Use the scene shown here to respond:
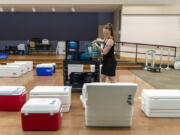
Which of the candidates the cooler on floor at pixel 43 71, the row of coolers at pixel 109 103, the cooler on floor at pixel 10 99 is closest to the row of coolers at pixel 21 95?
the cooler on floor at pixel 10 99

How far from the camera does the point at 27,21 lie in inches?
497

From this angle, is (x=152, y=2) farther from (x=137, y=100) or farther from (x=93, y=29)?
(x=137, y=100)

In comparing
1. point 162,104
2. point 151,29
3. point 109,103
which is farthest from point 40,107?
point 151,29

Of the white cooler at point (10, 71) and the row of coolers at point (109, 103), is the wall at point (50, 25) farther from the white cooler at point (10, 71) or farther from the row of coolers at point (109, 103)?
the row of coolers at point (109, 103)

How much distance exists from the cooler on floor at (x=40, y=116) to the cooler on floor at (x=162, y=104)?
1410mm

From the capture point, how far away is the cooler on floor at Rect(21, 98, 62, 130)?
2.57 m

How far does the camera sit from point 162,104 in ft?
9.95

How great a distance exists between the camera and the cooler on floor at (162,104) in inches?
119

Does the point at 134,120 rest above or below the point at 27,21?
below

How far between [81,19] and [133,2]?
13.0 ft

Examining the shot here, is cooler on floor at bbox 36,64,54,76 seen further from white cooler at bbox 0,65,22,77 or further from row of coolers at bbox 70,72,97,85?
row of coolers at bbox 70,72,97,85

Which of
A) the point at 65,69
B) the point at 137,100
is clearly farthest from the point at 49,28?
the point at 137,100

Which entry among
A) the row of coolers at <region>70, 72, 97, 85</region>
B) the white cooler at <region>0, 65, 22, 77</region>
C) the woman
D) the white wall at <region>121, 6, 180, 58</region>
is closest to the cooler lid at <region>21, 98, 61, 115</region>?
the woman

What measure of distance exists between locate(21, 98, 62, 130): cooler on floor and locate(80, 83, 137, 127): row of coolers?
0.44 meters
